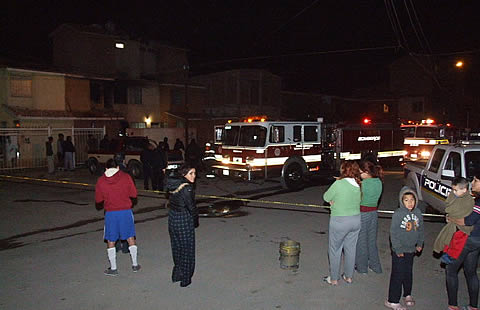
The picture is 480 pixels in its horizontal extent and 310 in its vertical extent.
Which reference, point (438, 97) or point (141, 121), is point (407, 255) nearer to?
point (141, 121)

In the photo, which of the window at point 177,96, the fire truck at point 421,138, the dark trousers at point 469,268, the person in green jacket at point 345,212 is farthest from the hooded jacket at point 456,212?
the window at point 177,96

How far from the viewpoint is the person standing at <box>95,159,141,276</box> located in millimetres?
5867

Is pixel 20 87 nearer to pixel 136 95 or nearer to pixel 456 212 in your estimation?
pixel 136 95

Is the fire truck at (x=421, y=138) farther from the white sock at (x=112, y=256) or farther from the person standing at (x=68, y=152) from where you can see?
the white sock at (x=112, y=256)

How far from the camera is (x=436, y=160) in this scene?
8.49 meters

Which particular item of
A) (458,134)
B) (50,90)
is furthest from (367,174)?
(50,90)

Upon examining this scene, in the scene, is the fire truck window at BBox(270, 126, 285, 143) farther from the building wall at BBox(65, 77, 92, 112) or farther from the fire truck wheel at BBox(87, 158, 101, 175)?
the building wall at BBox(65, 77, 92, 112)

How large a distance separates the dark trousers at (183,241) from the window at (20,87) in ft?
73.7

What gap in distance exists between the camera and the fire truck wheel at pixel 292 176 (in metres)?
13.9

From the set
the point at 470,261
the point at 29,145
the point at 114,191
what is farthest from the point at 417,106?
the point at 114,191

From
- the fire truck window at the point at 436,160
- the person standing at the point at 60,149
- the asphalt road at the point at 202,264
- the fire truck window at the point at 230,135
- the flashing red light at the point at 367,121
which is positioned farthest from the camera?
the person standing at the point at 60,149

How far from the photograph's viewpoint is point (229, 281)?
571cm

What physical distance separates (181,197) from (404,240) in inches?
116

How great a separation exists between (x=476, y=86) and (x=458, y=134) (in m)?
27.1
